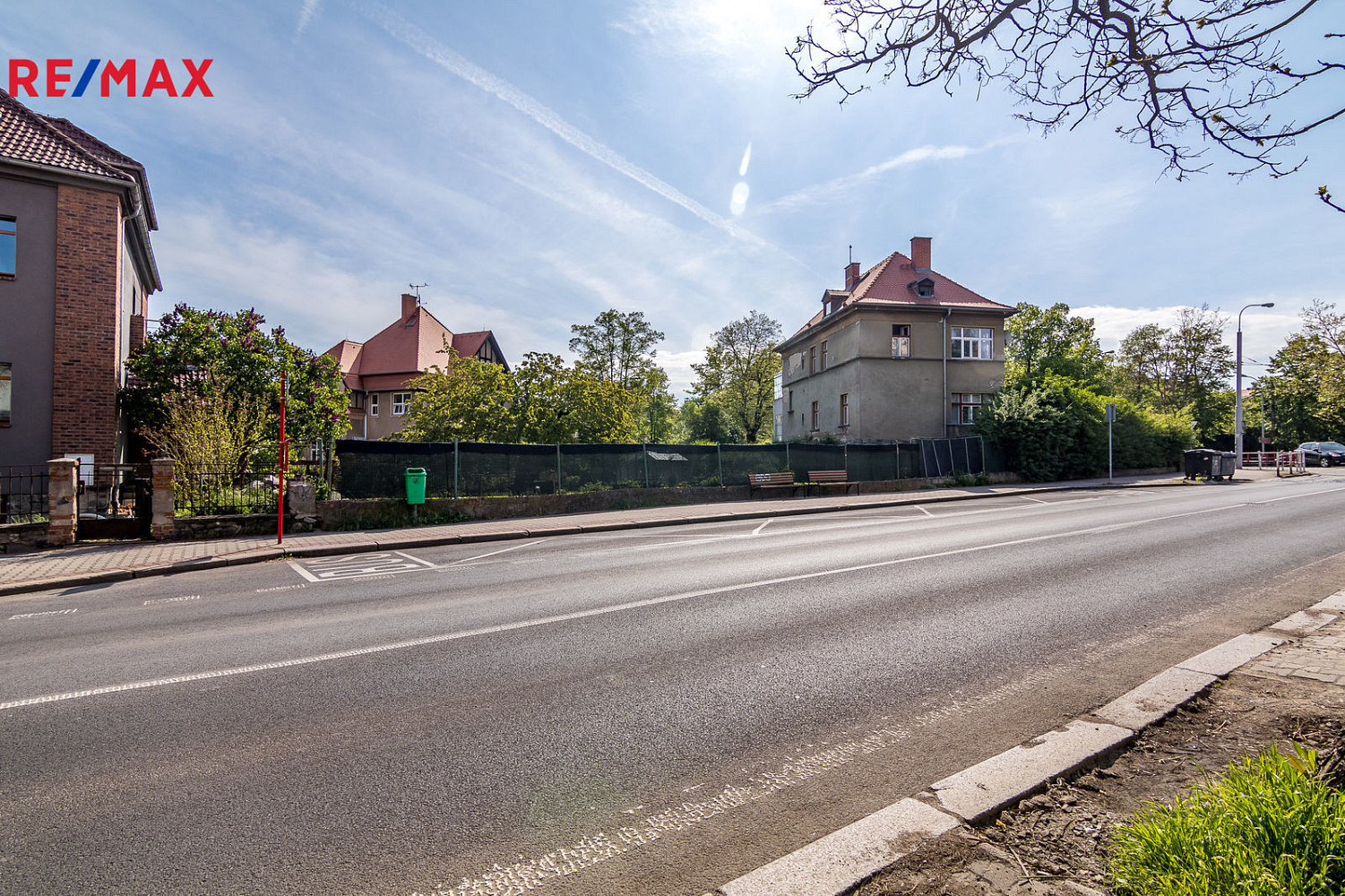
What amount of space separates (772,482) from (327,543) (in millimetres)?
12963

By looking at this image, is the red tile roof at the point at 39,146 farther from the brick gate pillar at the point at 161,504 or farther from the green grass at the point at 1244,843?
the green grass at the point at 1244,843

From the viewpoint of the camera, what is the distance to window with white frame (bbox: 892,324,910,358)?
3231 cm

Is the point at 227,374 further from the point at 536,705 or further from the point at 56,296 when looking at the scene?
the point at 536,705

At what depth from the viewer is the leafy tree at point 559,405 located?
23.3m

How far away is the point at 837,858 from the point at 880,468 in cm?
2275

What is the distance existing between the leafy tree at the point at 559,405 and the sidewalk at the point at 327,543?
7.13 metres

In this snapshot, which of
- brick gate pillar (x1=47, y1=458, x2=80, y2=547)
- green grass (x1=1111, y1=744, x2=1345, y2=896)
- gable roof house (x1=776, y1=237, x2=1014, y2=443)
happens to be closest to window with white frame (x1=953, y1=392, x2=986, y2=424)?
gable roof house (x1=776, y1=237, x2=1014, y2=443)

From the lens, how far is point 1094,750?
3.21 meters

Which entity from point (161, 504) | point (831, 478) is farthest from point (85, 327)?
point (831, 478)

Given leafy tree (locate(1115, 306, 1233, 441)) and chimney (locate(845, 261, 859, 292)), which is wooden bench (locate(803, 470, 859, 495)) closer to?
chimney (locate(845, 261, 859, 292))

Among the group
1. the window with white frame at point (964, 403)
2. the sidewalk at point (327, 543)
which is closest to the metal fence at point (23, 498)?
the sidewalk at point (327, 543)

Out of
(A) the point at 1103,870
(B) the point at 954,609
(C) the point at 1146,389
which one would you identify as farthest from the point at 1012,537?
(C) the point at 1146,389

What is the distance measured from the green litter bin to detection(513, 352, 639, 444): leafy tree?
29.4ft

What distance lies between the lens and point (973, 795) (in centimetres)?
286
